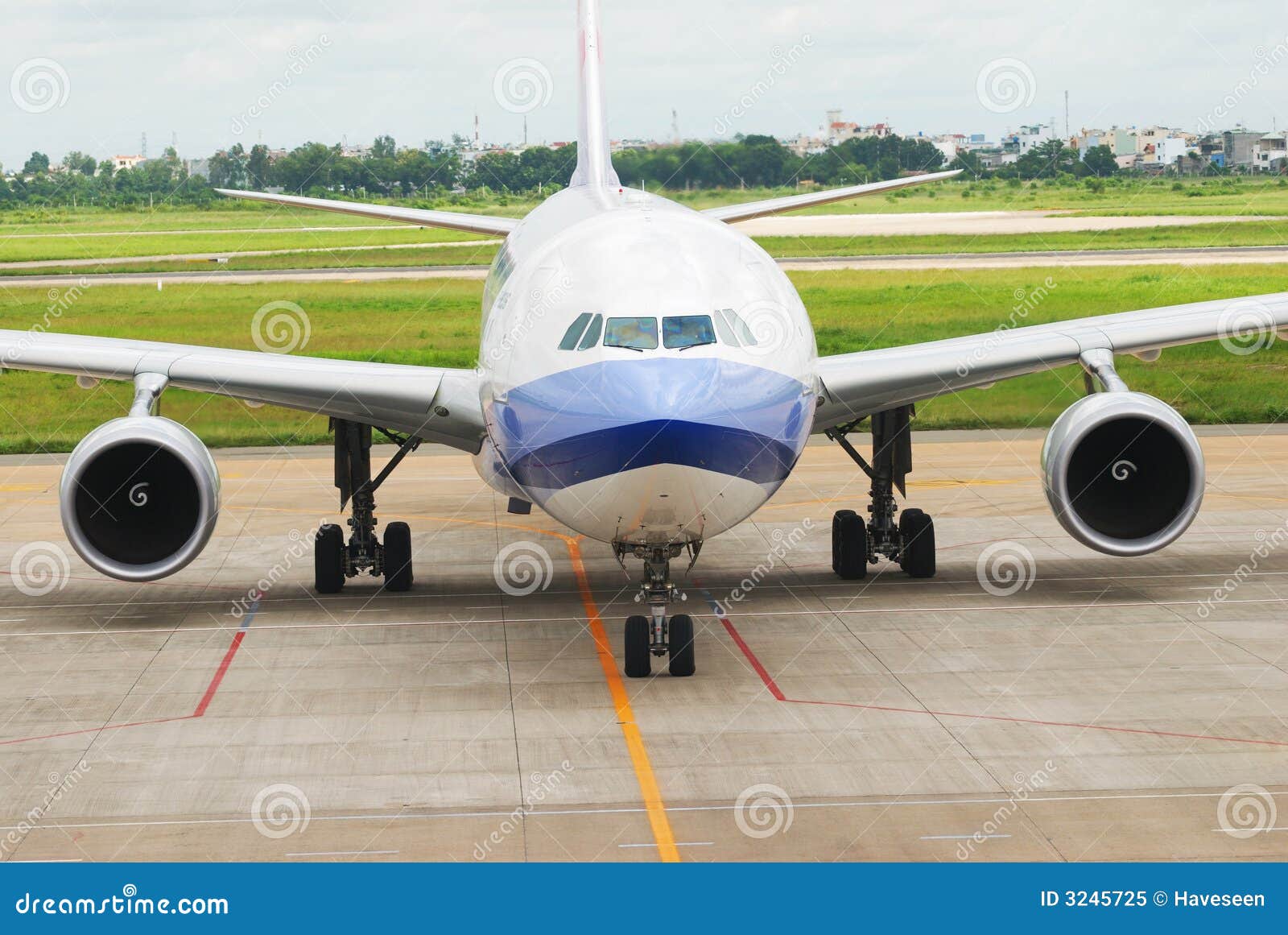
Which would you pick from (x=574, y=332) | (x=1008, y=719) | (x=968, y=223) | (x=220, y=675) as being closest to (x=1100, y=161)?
(x=968, y=223)

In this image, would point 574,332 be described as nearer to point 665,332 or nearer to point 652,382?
point 665,332

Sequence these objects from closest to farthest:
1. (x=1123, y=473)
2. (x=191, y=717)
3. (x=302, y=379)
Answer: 1. (x=191, y=717)
2. (x=1123, y=473)
3. (x=302, y=379)

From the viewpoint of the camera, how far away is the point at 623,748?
12.2 m

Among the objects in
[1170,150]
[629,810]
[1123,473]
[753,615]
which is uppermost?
[1170,150]

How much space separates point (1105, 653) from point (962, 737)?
310 centimetres

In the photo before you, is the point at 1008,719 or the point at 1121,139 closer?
the point at 1008,719

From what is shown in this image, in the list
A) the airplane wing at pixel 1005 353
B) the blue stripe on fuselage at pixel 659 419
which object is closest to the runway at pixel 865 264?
the airplane wing at pixel 1005 353

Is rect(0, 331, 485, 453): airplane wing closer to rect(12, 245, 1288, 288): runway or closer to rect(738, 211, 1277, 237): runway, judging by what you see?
rect(12, 245, 1288, 288): runway

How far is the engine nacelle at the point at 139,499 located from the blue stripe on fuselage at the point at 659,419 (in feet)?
12.6

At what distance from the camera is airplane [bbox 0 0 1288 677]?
1245 centimetres

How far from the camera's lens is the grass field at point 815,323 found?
31094 millimetres

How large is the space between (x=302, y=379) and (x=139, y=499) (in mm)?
1938

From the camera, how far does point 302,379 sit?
16.6 m
